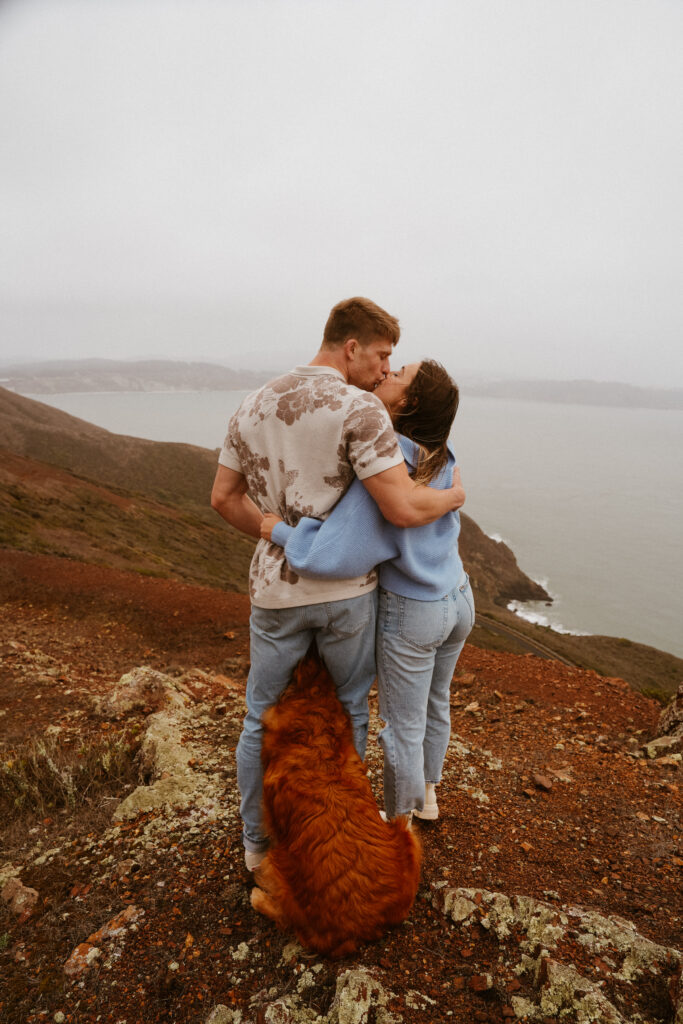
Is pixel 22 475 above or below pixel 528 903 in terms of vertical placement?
below

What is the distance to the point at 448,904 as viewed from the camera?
228cm

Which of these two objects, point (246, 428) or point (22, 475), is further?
point (22, 475)

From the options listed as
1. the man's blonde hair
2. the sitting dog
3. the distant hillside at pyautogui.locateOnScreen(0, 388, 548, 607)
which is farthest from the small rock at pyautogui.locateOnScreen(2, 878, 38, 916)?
the distant hillside at pyautogui.locateOnScreen(0, 388, 548, 607)

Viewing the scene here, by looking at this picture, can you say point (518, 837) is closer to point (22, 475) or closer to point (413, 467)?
point (413, 467)

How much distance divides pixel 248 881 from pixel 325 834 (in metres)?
0.99

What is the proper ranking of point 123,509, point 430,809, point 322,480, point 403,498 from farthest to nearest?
point 123,509 → point 430,809 → point 322,480 → point 403,498

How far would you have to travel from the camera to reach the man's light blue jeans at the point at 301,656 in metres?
2.08

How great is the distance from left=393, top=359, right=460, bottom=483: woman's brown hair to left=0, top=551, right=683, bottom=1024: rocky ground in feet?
6.25

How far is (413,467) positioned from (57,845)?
2.93m

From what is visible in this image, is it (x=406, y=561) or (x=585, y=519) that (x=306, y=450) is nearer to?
(x=406, y=561)

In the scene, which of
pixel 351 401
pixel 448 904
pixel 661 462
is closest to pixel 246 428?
pixel 351 401

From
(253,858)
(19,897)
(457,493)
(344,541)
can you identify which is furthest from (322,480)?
(19,897)

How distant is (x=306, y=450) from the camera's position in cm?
199

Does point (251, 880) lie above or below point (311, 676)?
below
